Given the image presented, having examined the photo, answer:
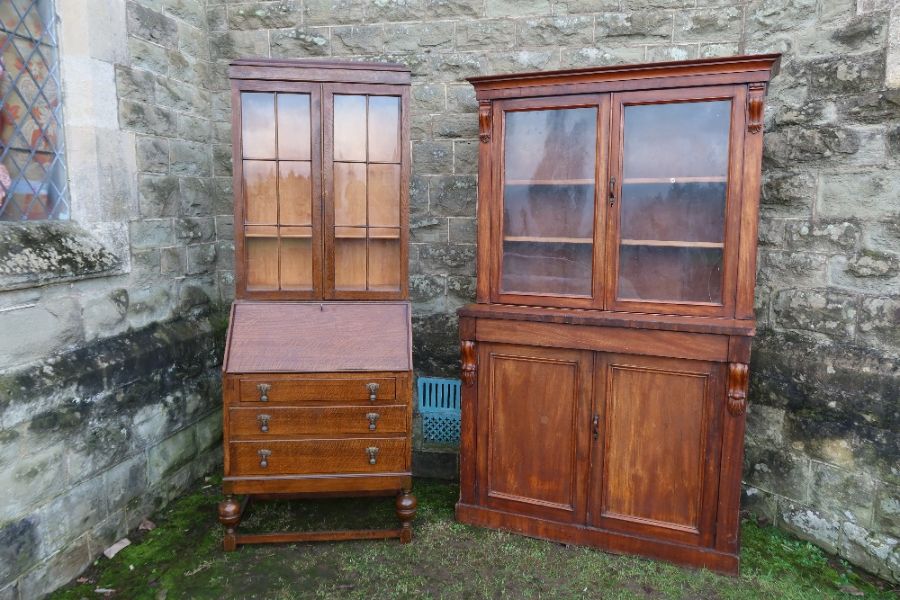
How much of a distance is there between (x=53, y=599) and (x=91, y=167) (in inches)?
76.4

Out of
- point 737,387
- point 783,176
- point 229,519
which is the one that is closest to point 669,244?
point 737,387

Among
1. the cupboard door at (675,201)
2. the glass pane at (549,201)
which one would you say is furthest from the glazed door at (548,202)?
the cupboard door at (675,201)

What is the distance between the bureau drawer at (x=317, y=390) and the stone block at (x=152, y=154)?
1.34m

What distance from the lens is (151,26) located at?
3150 millimetres

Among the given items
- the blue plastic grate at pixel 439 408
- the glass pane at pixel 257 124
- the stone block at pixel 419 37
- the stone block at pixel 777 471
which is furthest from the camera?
the blue plastic grate at pixel 439 408

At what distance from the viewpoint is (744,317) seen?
8.39ft

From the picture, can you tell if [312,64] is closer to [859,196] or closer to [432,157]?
[432,157]

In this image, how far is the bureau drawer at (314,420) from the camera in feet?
9.05

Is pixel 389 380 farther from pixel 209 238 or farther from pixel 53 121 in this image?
pixel 53 121

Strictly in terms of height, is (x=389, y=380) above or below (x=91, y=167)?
below

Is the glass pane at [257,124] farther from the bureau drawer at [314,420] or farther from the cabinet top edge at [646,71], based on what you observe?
the bureau drawer at [314,420]

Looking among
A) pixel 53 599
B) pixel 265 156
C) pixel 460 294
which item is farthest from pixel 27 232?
pixel 460 294

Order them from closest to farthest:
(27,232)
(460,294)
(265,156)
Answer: (27,232) → (265,156) → (460,294)

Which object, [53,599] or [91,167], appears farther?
[91,167]
